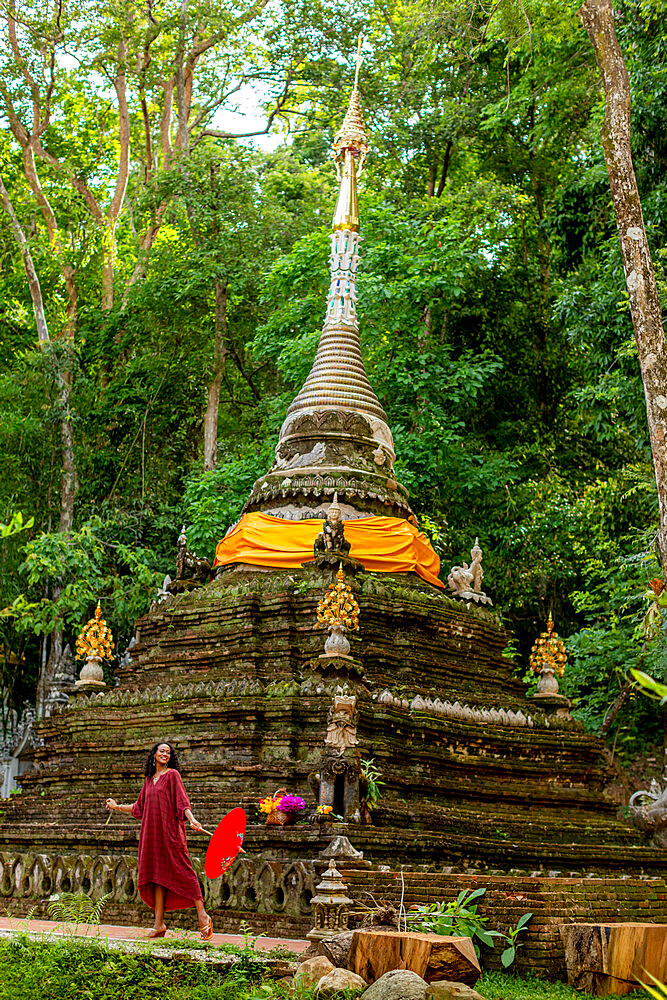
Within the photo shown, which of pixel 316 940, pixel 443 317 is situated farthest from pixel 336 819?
pixel 443 317

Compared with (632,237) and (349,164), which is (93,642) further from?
(349,164)

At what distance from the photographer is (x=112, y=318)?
26422mm

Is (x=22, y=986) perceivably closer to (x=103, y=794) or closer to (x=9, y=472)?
(x=103, y=794)

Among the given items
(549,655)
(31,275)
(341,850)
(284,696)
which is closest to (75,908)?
(341,850)

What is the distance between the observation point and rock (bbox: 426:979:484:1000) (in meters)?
5.47

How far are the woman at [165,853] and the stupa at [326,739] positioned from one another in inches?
52.1

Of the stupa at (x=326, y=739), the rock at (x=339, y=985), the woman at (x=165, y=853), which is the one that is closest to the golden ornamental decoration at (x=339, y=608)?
the stupa at (x=326, y=739)

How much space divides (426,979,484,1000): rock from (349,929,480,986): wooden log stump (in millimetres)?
223

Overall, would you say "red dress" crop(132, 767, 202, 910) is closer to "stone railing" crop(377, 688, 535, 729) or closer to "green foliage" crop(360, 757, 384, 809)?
"green foliage" crop(360, 757, 384, 809)

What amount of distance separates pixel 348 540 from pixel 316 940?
9179mm

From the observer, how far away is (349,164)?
790 inches

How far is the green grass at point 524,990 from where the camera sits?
21.5ft

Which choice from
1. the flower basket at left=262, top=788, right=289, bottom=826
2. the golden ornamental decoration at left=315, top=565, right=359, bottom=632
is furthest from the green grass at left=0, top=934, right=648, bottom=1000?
the golden ornamental decoration at left=315, top=565, right=359, bottom=632

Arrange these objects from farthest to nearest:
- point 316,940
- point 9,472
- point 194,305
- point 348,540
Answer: point 194,305
point 9,472
point 348,540
point 316,940
